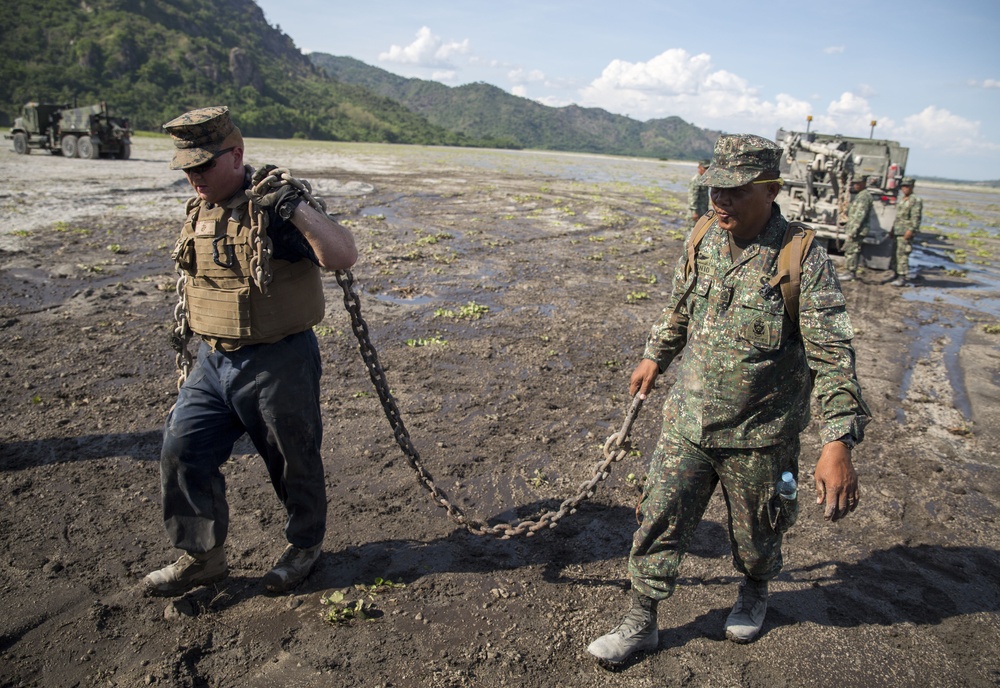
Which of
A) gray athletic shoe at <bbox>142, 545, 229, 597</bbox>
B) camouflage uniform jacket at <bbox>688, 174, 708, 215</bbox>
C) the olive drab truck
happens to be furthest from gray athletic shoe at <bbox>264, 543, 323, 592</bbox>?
the olive drab truck

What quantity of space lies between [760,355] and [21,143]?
36018 mm

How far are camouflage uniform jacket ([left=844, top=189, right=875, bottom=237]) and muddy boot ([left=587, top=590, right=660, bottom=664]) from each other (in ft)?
37.9

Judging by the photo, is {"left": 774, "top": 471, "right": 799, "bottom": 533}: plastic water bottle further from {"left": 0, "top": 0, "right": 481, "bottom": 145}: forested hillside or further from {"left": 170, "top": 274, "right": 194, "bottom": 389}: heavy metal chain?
{"left": 0, "top": 0, "right": 481, "bottom": 145}: forested hillside

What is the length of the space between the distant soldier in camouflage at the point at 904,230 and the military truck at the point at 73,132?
30.5 metres

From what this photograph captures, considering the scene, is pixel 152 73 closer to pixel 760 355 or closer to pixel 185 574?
pixel 185 574

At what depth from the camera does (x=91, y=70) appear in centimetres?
7444

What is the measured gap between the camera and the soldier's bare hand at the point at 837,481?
7.93 ft

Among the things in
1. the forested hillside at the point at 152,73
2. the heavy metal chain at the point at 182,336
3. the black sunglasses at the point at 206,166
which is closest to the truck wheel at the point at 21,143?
the forested hillside at the point at 152,73

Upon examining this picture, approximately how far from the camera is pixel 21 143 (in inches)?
1142

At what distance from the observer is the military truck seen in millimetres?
28730

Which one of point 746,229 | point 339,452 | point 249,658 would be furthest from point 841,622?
point 339,452

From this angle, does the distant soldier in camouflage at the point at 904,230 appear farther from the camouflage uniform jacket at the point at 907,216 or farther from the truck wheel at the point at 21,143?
the truck wheel at the point at 21,143

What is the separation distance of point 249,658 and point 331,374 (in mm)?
3807

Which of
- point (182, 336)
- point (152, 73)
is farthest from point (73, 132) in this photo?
point (152, 73)
